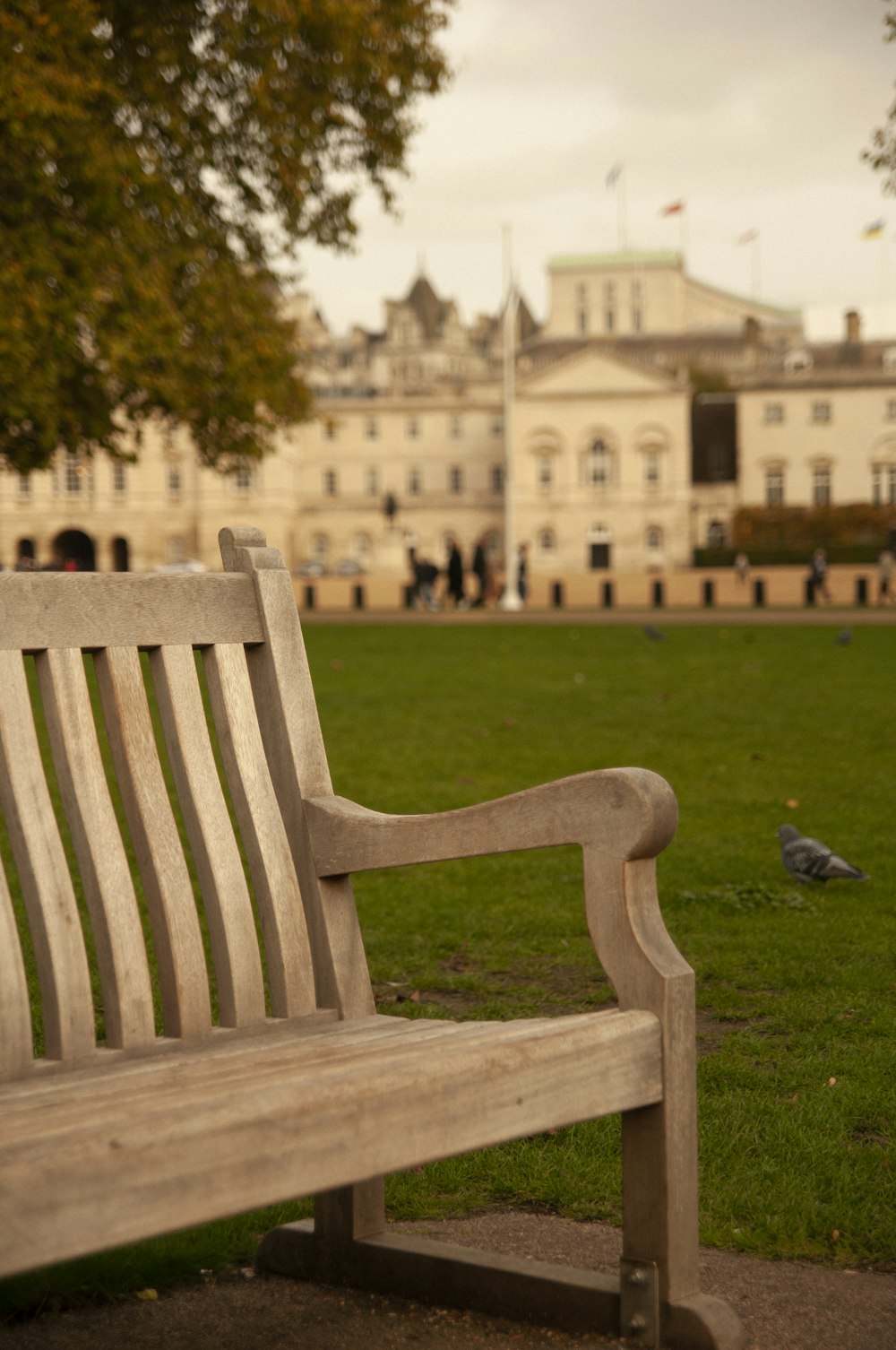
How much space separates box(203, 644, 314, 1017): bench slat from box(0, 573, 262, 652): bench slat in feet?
0.18

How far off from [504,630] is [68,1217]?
79.3 feet

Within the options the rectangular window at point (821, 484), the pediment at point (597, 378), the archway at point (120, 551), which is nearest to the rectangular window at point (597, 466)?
the pediment at point (597, 378)

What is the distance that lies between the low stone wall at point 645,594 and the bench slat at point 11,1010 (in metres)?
32.6

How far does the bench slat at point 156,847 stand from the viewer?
2.50m

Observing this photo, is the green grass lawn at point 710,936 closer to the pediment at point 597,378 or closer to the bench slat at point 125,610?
the bench slat at point 125,610

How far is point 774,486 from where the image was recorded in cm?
9038

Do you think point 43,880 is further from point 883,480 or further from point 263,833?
point 883,480

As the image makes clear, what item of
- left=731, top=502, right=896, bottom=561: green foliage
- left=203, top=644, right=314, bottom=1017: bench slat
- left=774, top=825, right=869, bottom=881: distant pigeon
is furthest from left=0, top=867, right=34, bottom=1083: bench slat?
left=731, top=502, right=896, bottom=561: green foliage

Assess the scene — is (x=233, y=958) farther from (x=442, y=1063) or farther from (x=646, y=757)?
(x=646, y=757)

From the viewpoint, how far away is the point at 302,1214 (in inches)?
120

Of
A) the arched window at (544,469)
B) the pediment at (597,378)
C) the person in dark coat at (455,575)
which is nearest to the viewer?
the person in dark coat at (455,575)

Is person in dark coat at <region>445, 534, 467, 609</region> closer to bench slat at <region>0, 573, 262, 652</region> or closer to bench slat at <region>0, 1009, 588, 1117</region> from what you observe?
bench slat at <region>0, 573, 262, 652</region>

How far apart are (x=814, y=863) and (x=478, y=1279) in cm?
358

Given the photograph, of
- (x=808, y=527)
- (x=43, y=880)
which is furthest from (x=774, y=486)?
(x=43, y=880)
